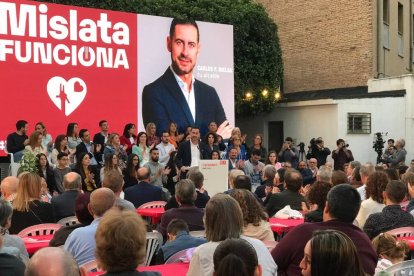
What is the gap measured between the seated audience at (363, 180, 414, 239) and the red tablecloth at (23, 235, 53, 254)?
9.58ft

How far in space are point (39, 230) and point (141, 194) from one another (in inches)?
100

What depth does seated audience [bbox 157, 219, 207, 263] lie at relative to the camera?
4.64 metres

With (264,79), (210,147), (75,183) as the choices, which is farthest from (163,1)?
(75,183)

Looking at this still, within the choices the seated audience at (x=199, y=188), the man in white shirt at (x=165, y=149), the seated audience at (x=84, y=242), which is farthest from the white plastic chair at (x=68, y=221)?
the man in white shirt at (x=165, y=149)

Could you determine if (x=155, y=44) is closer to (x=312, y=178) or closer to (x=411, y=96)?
(x=312, y=178)

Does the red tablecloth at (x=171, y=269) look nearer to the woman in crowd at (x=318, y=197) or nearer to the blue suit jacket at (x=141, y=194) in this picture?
the woman in crowd at (x=318, y=197)

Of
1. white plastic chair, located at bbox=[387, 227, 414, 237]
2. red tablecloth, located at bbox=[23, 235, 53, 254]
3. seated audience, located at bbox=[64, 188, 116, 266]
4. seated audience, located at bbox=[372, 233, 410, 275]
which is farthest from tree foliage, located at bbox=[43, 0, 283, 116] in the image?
seated audience, located at bbox=[372, 233, 410, 275]

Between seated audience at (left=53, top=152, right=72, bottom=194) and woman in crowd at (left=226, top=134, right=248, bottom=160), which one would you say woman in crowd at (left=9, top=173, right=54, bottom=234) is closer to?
seated audience at (left=53, top=152, right=72, bottom=194)

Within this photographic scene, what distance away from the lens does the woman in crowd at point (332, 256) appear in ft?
8.42

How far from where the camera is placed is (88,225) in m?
4.80

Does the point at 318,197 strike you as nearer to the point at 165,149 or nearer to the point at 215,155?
the point at 215,155

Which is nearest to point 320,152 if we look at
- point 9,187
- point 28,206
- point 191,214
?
point 191,214

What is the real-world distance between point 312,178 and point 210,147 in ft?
7.13

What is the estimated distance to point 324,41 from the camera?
22469mm
